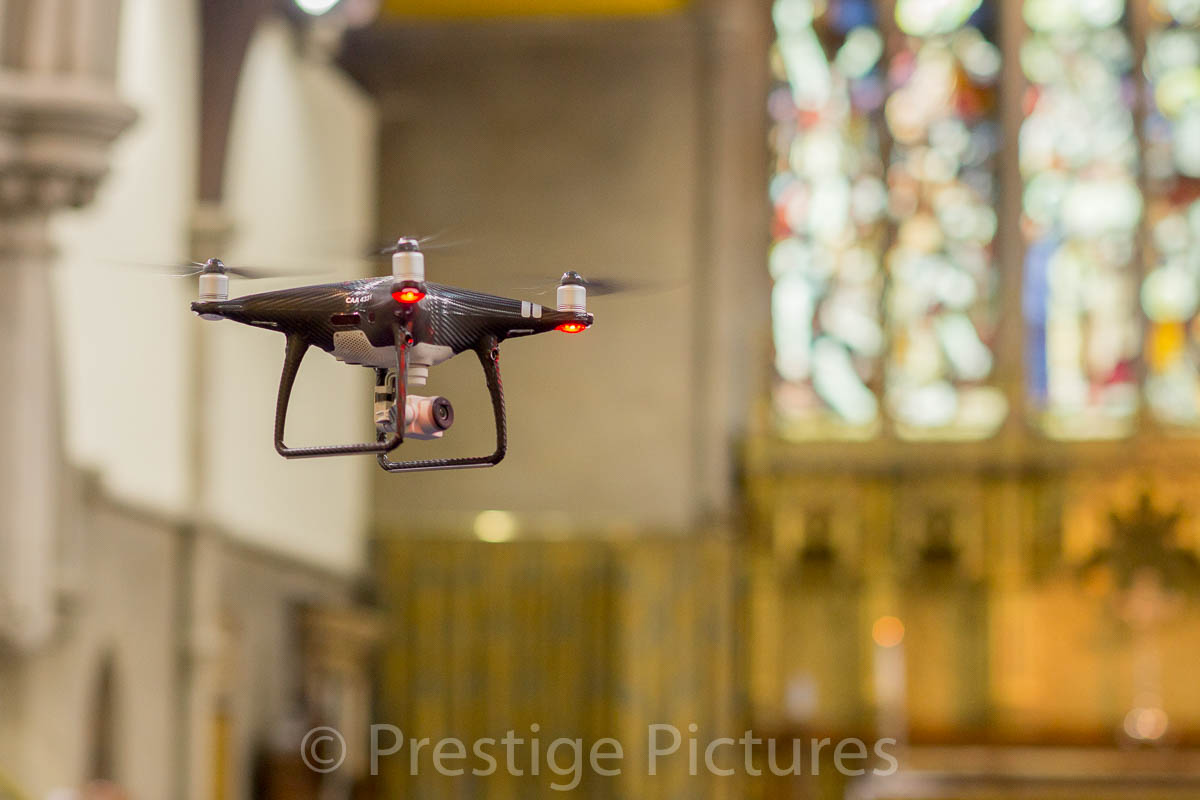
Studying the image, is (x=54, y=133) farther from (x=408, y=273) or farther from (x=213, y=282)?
(x=408, y=273)

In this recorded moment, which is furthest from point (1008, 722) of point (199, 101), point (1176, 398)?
point (199, 101)

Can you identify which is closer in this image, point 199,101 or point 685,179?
point 199,101

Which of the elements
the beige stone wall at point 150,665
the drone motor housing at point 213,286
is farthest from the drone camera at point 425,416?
the beige stone wall at point 150,665

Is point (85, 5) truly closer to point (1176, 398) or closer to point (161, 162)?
point (161, 162)

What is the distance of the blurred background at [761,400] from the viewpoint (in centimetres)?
1267

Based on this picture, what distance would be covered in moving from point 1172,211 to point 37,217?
27.0 ft

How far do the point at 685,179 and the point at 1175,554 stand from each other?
4110 mm

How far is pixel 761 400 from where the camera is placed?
13.3 m

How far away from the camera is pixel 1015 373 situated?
43.6 ft

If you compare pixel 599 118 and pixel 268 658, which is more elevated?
pixel 599 118

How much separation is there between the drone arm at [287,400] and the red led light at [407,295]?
139 mm

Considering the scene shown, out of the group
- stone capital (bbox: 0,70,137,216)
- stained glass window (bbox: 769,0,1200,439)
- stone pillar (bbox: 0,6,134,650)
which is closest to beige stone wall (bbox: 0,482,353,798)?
stone pillar (bbox: 0,6,134,650)

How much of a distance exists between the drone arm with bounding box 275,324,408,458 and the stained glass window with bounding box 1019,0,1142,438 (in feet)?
33.5

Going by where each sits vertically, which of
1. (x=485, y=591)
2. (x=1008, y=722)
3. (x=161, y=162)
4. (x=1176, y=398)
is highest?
(x=161, y=162)
